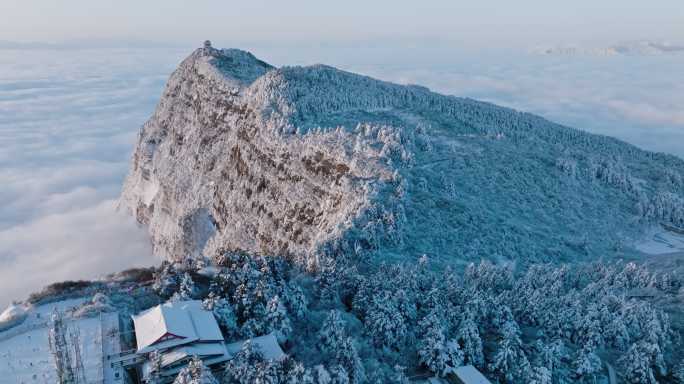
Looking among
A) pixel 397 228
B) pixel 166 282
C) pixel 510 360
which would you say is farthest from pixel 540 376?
pixel 166 282

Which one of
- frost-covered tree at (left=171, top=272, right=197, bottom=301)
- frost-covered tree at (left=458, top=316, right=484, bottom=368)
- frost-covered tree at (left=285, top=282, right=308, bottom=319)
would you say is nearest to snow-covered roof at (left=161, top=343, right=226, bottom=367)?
frost-covered tree at (left=171, top=272, right=197, bottom=301)

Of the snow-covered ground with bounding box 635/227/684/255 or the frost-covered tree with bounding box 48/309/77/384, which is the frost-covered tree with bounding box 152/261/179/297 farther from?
the snow-covered ground with bounding box 635/227/684/255

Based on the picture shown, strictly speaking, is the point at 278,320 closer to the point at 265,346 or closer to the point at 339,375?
the point at 265,346

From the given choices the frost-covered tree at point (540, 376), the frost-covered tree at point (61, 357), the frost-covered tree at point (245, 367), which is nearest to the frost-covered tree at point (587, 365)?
the frost-covered tree at point (540, 376)

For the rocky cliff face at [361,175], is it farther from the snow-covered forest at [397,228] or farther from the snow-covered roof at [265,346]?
the snow-covered roof at [265,346]

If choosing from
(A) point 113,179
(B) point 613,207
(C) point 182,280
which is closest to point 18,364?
(C) point 182,280

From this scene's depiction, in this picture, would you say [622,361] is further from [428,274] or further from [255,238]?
[255,238]
